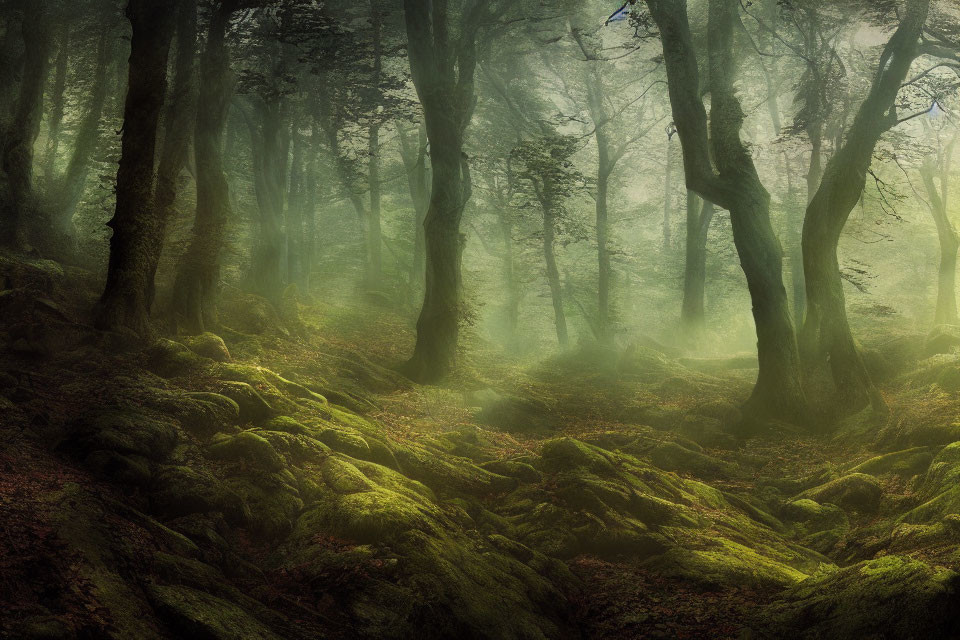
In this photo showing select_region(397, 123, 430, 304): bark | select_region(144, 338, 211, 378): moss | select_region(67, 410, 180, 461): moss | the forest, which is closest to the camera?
the forest

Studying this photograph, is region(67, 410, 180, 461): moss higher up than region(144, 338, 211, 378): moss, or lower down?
lower down

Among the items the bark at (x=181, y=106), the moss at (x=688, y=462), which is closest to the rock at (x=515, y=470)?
the moss at (x=688, y=462)

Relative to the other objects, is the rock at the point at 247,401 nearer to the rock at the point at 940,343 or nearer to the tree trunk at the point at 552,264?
the rock at the point at 940,343

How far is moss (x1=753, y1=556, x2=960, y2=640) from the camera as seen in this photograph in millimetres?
3945

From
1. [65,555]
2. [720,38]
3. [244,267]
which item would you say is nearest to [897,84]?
[720,38]

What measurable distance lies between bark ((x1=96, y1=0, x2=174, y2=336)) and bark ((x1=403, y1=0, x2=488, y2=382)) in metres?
5.79

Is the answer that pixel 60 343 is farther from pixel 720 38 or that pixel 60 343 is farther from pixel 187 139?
pixel 720 38

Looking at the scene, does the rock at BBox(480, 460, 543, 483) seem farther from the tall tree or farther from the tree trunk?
the tree trunk

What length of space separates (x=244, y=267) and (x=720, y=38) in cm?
1708

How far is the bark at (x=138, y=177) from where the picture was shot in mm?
10156

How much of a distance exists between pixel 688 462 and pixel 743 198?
225 inches

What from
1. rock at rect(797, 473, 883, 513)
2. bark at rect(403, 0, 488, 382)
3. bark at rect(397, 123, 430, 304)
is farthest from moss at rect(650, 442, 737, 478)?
bark at rect(397, 123, 430, 304)

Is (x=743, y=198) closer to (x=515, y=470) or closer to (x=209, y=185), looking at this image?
(x=515, y=470)

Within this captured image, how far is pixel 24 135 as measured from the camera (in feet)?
55.8
